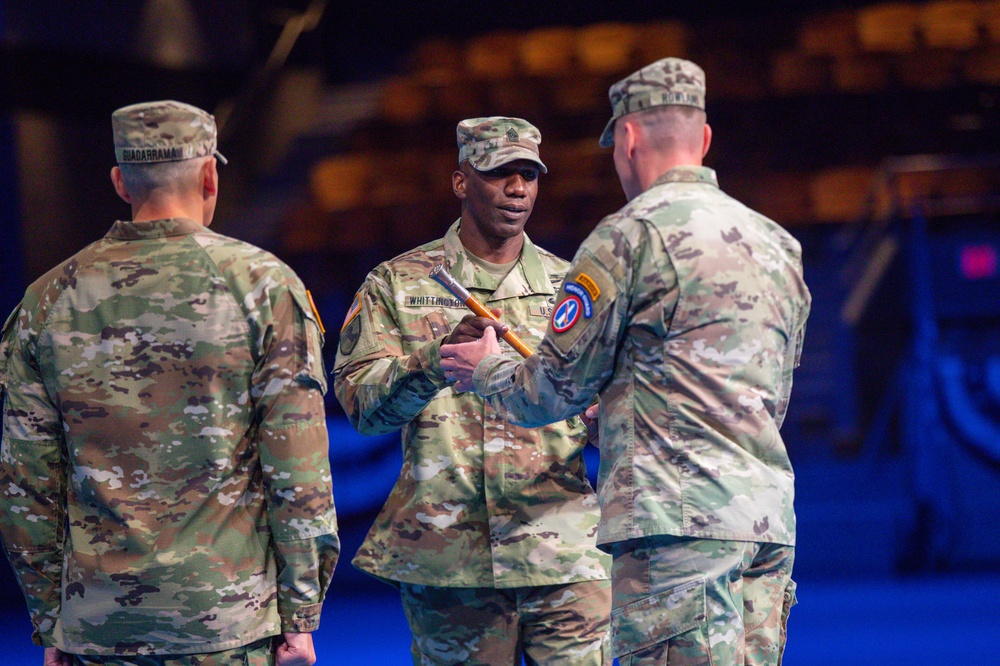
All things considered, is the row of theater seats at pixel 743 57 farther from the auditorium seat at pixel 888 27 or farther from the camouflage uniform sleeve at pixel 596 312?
the camouflage uniform sleeve at pixel 596 312

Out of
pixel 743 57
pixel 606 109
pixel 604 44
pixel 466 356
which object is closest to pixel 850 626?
pixel 466 356

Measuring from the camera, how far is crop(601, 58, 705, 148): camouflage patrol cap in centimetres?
200

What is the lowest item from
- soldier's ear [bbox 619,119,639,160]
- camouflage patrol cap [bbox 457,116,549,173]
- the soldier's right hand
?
the soldier's right hand

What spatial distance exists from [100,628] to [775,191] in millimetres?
5041

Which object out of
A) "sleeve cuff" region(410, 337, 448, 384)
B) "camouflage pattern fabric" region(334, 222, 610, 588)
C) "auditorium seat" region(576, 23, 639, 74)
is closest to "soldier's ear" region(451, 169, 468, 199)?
"camouflage pattern fabric" region(334, 222, 610, 588)

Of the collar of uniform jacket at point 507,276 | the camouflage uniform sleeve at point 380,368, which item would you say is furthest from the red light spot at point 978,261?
the camouflage uniform sleeve at point 380,368

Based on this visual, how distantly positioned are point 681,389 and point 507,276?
30.5 inches

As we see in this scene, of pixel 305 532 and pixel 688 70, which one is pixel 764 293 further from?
pixel 305 532

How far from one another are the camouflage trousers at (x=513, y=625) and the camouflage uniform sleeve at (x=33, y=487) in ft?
2.54

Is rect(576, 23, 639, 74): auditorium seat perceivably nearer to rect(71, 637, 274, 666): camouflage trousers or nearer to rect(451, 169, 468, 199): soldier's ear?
rect(451, 169, 468, 199): soldier's ear

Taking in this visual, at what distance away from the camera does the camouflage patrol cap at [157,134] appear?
195cm

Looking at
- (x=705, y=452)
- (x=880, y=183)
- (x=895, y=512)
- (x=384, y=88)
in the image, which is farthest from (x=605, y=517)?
(x=384, y=88)

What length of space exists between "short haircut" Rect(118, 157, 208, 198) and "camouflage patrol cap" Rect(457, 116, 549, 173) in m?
0.75

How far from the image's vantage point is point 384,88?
27.3 feet
